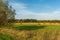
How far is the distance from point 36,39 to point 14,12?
1271 centimetres

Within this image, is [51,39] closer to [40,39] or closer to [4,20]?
[40,39]

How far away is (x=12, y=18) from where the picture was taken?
3206cm

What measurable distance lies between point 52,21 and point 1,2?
38.2 meters

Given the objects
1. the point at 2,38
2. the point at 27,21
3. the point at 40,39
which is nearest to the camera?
the point at 2,38

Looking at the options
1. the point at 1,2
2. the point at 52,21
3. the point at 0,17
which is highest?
the point at 1,2

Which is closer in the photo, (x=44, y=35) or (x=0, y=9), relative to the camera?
(x=44, y=35)

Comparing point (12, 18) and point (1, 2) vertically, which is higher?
point (1, 2)

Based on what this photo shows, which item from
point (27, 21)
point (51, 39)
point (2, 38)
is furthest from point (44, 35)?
point (27, 21)

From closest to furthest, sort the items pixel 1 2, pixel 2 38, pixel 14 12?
pixel 2 38 < pixel 14 12 < pixel 1 2

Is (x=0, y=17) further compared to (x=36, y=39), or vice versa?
(x=0, y=17)

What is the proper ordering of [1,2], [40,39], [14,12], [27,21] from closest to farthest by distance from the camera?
[40,39] < [14,12] < [1,2] < [27,21]

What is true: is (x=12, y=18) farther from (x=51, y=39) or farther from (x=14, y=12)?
(x=51, y=39)

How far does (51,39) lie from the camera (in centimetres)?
1908

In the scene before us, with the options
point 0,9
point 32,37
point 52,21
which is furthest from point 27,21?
point 32,37
